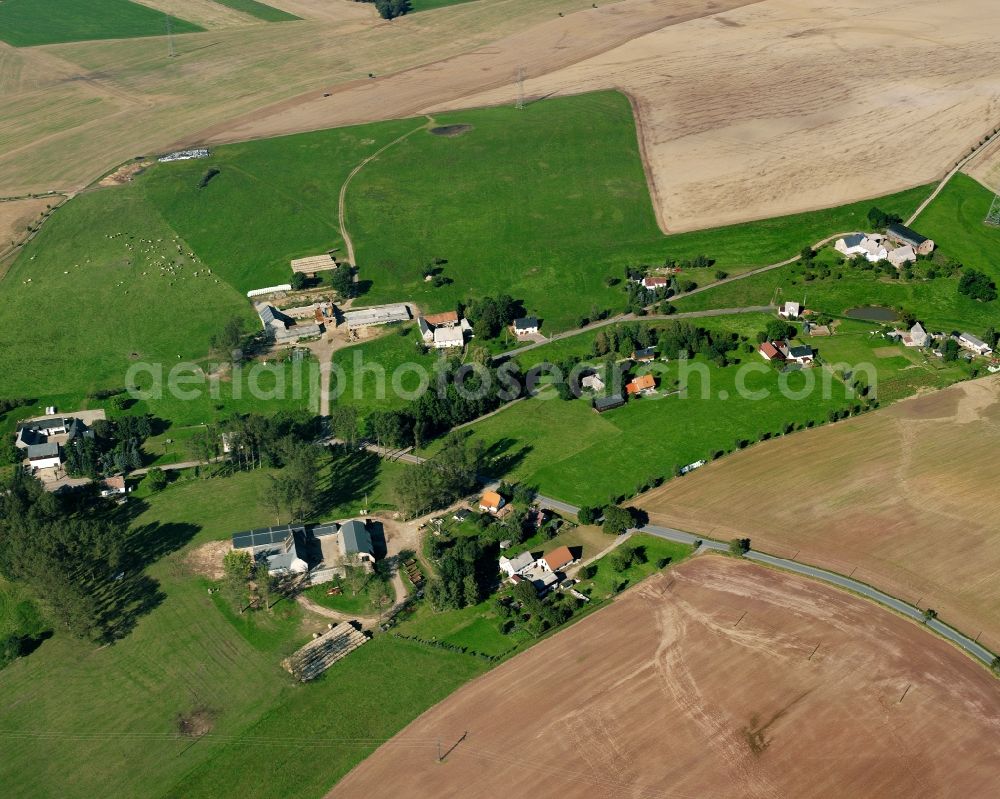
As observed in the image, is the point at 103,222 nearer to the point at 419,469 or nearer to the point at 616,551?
the point at 419,469

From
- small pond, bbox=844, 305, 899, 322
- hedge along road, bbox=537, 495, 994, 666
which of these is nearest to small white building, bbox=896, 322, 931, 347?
small pond, bbox=844, 305, 899, 322

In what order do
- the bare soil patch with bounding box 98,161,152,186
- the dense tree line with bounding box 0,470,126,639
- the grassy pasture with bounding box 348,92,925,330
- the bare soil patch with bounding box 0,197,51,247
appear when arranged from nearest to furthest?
the dense tree line with bounding box 0,470,126,639 → the grassy pasture with bounding box 348,92,925,330 → the bare soil patch with bounding box 0,197,51,247 → the bare soil patch with bounding box 98,161,152,186

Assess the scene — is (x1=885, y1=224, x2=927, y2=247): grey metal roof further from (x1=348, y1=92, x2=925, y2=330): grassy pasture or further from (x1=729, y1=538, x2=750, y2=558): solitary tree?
(x1=729, y1=538, x2=750, y2=558): solitary tree

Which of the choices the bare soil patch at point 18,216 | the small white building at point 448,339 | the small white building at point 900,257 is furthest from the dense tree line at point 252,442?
the small white building at point 900,257

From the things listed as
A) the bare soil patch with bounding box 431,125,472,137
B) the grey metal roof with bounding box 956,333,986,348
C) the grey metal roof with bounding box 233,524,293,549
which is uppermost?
the bare soil patch with bounding box 431,125,472,137

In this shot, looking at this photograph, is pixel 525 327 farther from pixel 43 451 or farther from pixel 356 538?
pixel 43 451

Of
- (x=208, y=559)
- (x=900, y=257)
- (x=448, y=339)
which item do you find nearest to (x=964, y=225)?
(x=900, y=257)

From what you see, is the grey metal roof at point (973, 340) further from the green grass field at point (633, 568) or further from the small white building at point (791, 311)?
the green grass field at point (633, 568)

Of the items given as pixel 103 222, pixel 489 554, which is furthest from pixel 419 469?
pixel 103 222
